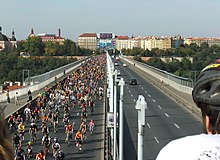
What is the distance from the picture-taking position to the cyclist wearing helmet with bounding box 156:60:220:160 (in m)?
1.53

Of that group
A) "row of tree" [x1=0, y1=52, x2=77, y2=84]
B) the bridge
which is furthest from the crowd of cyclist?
"row of tree" [x1=0, y1=52, x2=77, y2=84]

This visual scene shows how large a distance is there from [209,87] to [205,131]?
0.17m

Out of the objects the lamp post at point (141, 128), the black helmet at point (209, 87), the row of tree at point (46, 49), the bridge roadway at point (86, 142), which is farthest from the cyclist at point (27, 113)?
the row of tree at point (46, 49)

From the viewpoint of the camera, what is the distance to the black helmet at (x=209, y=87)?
1.79 m

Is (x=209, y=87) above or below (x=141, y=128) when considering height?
above

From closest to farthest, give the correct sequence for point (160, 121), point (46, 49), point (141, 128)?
point (141, 128), point (160, 121), point (46, 49)

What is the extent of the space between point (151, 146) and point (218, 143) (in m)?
20.7

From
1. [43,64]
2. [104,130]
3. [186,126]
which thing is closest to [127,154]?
[104,130]

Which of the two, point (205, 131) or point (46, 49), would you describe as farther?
point (46, 49)

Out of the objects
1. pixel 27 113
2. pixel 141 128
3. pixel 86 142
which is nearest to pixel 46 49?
pixel 27 113

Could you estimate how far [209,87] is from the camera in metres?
1.85

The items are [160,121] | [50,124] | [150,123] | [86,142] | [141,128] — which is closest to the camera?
[141,128]

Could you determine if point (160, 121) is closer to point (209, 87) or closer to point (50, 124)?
point (50, 124)

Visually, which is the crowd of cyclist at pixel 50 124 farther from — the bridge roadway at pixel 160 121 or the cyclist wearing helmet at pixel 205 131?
the cyclist wearing helmet at pixel 205 131
